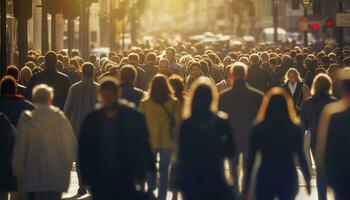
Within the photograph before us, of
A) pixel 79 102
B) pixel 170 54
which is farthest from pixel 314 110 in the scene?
pixel 170 54

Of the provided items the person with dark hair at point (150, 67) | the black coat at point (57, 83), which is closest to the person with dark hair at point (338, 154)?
the black coat at point (57, 83)

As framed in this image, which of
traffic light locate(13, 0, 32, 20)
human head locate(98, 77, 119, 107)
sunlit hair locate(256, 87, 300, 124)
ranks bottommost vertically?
sunlit hair locate(256, 87, 300, 124)

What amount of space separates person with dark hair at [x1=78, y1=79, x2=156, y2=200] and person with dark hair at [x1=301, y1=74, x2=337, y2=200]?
13.6 ft

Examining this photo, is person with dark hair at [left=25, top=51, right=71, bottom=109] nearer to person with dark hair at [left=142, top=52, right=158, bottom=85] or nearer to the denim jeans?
the denim jeans

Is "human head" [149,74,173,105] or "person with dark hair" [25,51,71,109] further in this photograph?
"person with dark hair" [25,51,71,109]

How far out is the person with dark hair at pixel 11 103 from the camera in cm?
1450

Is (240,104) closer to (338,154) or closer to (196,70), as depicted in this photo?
(338,154)

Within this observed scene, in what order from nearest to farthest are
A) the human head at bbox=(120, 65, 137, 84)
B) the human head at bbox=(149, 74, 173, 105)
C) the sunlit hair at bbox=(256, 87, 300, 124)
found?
the sunlit hair at bbox=(256, 87, 300, 124) < the human head at bbox=(149, 74, 173, 105) < the human head at bbox=(120, 65, 137, 84)

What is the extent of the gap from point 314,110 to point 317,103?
3.8 inches

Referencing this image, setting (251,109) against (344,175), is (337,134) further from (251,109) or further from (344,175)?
(251,109)

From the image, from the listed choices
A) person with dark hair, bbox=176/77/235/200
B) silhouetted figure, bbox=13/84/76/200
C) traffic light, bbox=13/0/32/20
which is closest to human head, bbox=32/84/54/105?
silhouetted figure, bbox=13/84/76/200

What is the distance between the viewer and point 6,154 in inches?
548

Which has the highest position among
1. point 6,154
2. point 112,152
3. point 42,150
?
point 112,152

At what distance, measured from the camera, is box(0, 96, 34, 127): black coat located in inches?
574
